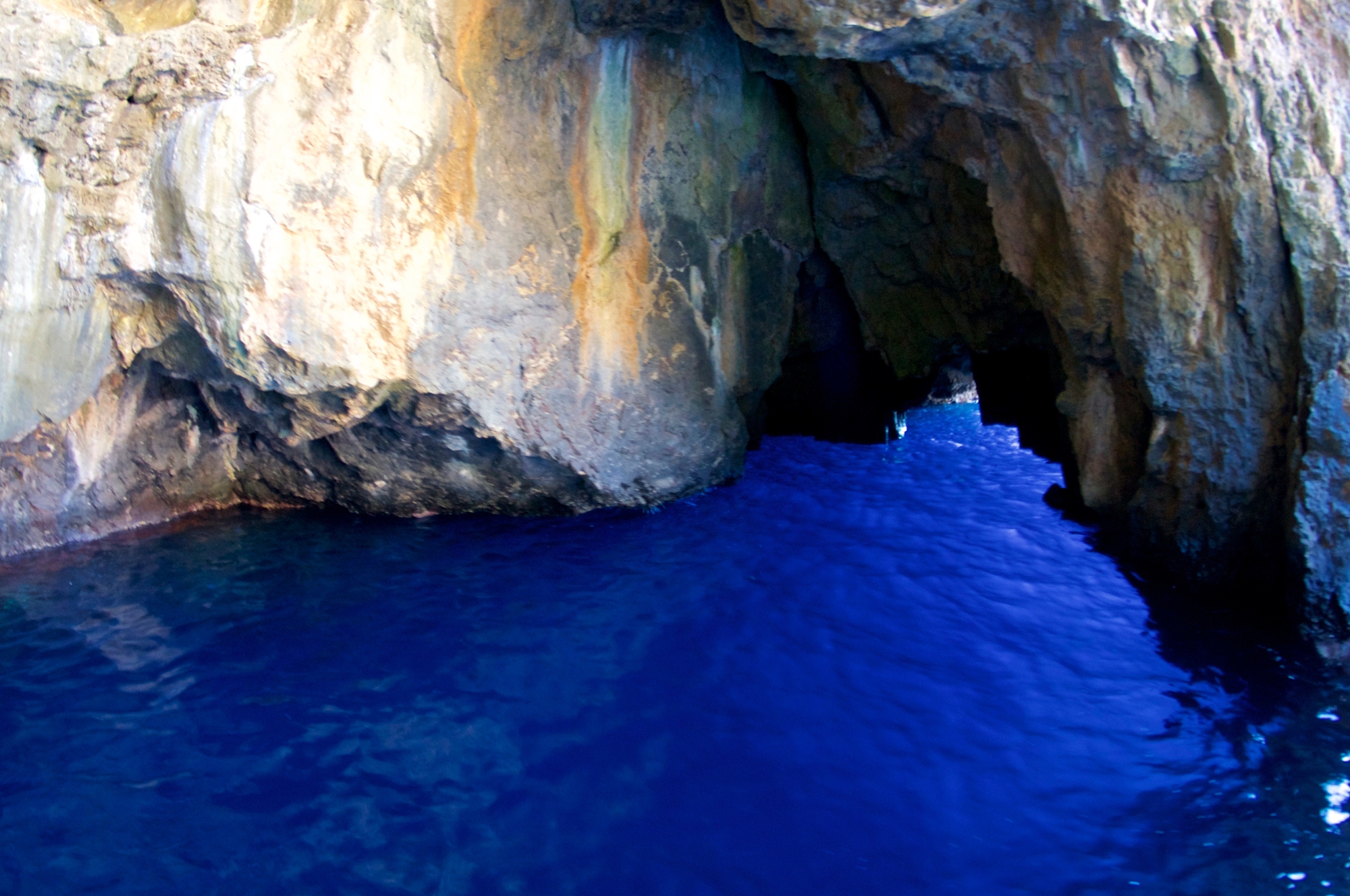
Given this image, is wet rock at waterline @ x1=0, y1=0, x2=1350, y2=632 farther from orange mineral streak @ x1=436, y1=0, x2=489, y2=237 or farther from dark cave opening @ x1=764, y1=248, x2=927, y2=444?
dark cave opening @ x1=764, y1=248, x2=927, y2=444

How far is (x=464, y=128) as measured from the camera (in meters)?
7.09

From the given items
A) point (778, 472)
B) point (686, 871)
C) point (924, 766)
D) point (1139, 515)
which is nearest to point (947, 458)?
point (778, 472)

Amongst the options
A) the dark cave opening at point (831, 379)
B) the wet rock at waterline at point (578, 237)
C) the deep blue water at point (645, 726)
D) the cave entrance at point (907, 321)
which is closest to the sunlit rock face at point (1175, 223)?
the wet rock at waterline at point (578, 237)

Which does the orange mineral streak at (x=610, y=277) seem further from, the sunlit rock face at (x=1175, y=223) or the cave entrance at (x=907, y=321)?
the cave entrance at (x=907, y=321)

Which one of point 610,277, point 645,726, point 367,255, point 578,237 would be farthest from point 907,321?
point 645,726

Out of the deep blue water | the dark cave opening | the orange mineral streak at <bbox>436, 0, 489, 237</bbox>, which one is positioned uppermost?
the orange mineral streak at <bbox>436, 0, 489, 237</bbox>

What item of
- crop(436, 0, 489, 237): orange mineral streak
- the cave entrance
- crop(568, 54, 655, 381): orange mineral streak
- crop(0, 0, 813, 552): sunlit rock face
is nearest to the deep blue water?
crop(0, 0, 813, 552): sunlit rock face

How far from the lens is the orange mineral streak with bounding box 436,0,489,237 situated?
6898 millimetres

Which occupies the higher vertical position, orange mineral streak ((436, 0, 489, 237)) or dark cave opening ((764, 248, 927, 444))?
orange mineral streak ((436, 0, 489, 237))

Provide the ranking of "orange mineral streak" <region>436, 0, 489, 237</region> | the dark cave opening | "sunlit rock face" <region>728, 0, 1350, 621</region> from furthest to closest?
the dark cave opening
"orange mineral streak" <region>436, 0, 489, 237</region>
"sunlit rock face" <region>728, 0, 1350, 621</region>

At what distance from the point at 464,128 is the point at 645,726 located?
5.23 meters

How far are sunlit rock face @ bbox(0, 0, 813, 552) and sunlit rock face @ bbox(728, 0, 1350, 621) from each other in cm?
221

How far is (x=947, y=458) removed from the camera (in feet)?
37.5

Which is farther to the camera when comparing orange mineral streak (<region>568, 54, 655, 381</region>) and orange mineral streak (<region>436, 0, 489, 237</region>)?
orange mineral streak (<region>568, 54, 655, 381</region>)
